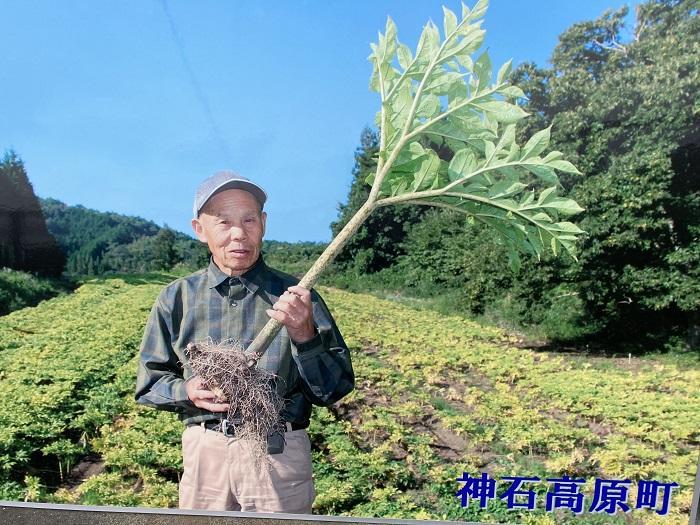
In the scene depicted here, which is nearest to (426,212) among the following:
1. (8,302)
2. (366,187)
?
(366,187)

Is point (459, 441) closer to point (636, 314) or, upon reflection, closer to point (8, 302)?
point (636, 314)

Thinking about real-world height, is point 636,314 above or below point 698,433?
above

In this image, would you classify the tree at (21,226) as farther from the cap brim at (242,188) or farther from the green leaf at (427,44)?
the green leaf at (427,44)

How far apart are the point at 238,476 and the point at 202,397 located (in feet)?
1.24

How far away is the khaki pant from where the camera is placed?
229 cm

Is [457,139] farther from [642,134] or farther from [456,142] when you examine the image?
[642,134]

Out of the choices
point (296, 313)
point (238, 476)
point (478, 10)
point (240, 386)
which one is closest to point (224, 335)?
point (240, 386)

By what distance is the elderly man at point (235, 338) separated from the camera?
2279 mm

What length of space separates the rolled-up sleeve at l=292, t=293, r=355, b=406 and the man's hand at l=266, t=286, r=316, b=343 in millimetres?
37

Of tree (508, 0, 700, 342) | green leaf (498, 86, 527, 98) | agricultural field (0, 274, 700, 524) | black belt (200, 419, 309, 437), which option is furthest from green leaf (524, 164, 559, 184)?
black belt (200, 419, 309, 437)

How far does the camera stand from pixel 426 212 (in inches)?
94.7

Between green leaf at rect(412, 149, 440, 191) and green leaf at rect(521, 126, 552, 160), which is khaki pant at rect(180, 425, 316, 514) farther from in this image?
green leaf at rect(521, 126, 552, 160)

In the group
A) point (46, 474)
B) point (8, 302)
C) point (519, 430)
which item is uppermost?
point (8, 302)

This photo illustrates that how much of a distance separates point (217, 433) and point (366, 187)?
120 cm
